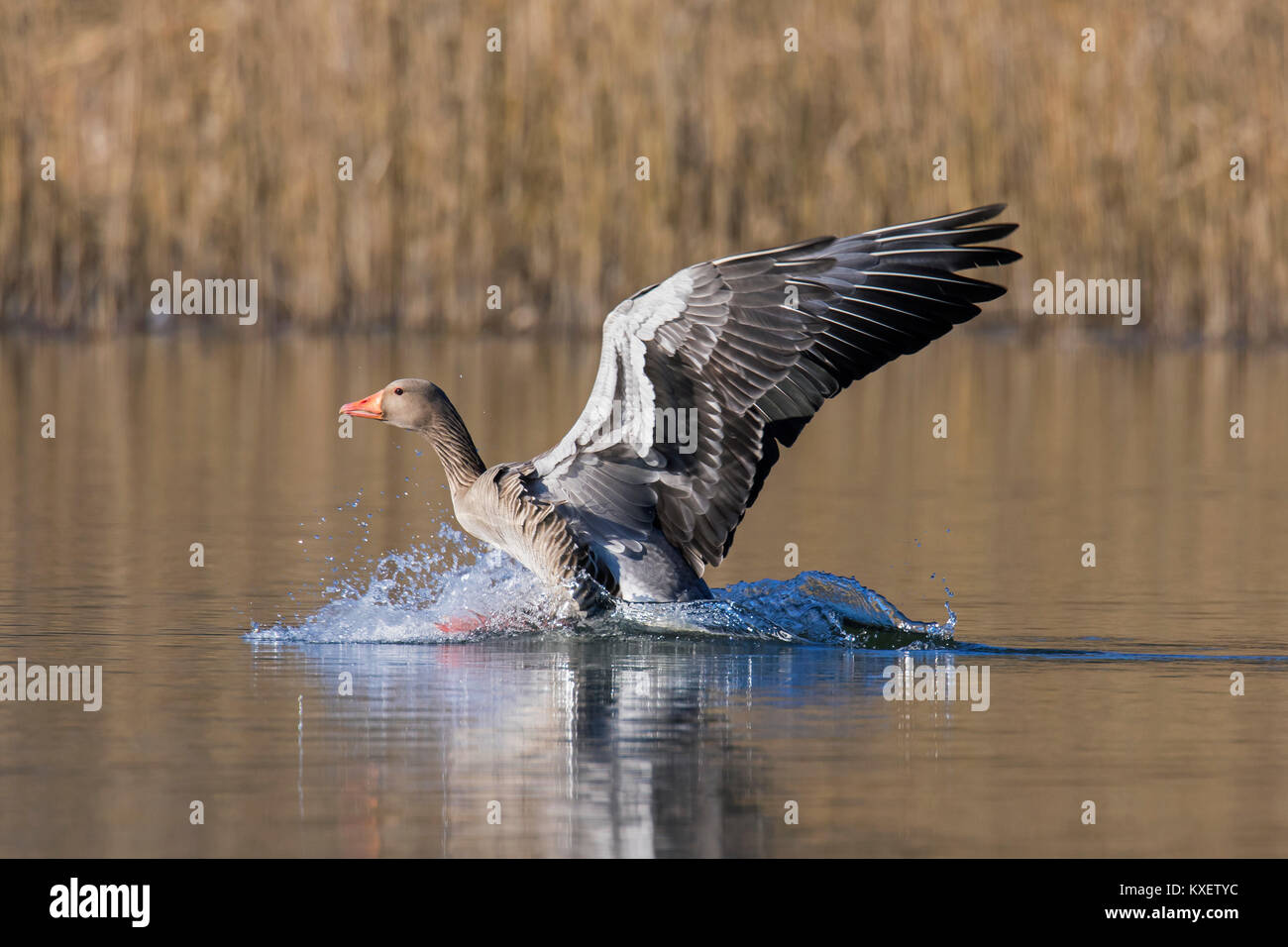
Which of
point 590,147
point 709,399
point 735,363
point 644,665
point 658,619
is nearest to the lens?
point 644,665

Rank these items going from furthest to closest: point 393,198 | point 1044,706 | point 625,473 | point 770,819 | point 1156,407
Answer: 1. point 393,198
2. point 1156,407
3. point 625,473
4. point 1044,706
5. point 770,819

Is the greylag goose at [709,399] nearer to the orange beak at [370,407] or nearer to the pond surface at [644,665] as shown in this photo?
the pond surface at [644,665]

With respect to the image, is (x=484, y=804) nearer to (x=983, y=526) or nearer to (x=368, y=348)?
(x=983, y=526)

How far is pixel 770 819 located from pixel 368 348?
17.9 m

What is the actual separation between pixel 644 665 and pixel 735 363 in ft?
4.48

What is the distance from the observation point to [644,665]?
29.0ft

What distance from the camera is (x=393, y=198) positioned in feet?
82.9

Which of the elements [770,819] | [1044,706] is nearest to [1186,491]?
[1044,706]

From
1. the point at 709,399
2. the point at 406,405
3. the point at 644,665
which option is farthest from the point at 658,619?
the point at 406,405

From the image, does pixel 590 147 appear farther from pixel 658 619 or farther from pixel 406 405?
pixel 658 619

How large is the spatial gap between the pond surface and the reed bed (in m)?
7.37

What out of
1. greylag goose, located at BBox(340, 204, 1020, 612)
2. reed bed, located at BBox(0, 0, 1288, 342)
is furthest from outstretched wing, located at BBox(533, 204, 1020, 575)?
reed bed, located at BBox(0, 0, 1288, 342)

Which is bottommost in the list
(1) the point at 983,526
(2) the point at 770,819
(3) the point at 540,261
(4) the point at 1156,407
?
(2) the point at 770,819

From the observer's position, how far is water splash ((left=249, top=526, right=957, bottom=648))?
9461 millimetres
